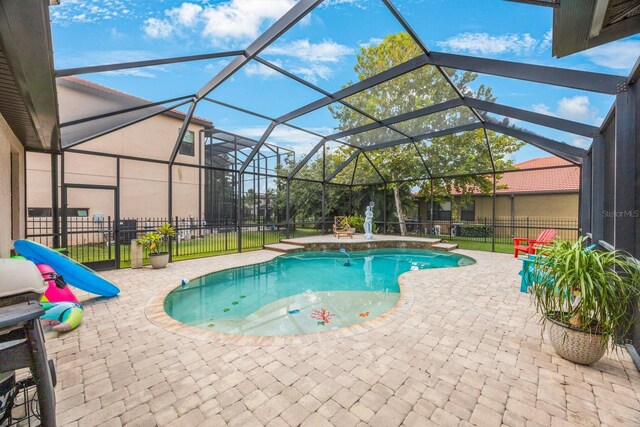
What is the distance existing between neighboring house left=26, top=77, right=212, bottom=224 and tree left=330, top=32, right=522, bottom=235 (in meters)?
5.51

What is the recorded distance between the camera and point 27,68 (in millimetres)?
2215

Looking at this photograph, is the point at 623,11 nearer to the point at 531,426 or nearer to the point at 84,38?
the point at 531,426

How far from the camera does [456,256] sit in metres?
9.55

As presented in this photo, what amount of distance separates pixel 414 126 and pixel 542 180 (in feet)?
32.1

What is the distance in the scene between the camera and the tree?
6.07m

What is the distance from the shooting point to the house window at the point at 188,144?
12.6 metres

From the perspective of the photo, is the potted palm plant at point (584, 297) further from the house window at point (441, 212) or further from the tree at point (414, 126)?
the house window at point (441, 212)

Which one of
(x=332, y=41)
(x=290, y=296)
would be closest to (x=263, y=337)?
(x=290, y=296)

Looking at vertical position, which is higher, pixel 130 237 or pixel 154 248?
pixel 130 237

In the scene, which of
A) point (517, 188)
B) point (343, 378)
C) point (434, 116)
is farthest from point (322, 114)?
point (517, 188)

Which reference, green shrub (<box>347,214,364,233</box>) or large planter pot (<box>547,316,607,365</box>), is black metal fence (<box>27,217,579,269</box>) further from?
large planter pot (<box>547,316,607,365</box>)

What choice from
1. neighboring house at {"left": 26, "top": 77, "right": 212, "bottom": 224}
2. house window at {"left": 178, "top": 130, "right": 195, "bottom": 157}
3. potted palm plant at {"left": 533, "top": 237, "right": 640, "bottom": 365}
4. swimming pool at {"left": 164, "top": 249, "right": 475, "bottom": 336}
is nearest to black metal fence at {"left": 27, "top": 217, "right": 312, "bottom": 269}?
neighboring house at {"left": 26, "top": 77, "right": 212, "bottom": 224}

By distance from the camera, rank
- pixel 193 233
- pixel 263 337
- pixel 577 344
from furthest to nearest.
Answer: pixel 193 233, pixel 263 337, pixel 577 344

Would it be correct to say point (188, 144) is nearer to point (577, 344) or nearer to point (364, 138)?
point (364, 138)
